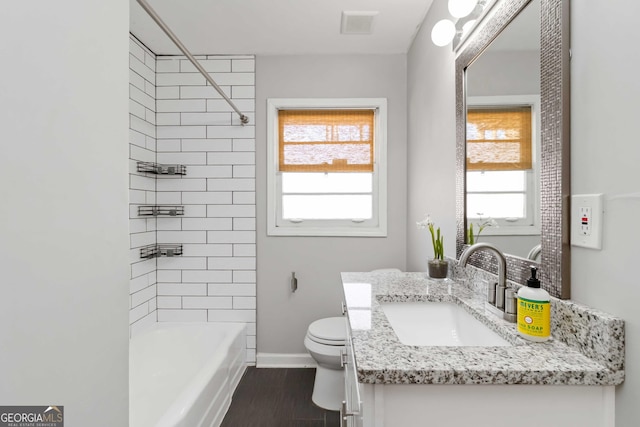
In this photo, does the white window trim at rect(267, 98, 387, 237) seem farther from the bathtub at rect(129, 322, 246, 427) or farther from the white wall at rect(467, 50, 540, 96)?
the white wall at rect(467, 50, 540, 96)

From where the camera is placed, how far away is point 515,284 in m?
1.10

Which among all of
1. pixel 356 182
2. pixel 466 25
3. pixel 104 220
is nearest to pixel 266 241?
pixel 356 182

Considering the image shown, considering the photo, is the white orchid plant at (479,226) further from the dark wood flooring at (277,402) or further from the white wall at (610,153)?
the dark wood flooring at (277,402)

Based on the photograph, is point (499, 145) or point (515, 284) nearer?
point (515, 284)

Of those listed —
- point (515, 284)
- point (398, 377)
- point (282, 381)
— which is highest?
point (515, 284)

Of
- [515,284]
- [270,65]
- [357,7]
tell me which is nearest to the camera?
[515,284]

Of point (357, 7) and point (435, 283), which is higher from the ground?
point (357, 7)

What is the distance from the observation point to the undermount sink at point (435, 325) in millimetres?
1126

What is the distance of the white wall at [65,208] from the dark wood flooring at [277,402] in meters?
1.58

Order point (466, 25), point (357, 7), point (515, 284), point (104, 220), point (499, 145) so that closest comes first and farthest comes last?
point (104, 220), point (515, 284), point (499, 145), point (466, 25), point (357, 7)

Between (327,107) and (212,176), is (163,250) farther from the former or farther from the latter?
(327,107)

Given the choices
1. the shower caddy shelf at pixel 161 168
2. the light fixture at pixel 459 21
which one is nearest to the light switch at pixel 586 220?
the light fixture at pixel 459 21

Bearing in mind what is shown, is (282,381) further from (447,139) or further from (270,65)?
(270,65)

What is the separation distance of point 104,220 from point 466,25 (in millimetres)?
1650
